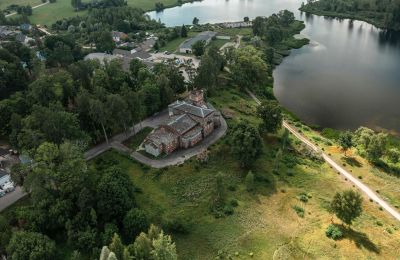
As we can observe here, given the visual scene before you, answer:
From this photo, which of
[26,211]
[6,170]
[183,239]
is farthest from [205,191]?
[6,170]

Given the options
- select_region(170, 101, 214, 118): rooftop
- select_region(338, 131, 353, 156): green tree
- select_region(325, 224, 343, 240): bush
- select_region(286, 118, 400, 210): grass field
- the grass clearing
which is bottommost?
select_region(286, 118, 400, 210): grass field

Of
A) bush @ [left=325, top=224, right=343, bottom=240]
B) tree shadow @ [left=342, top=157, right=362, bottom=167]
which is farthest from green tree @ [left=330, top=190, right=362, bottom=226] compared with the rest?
tree shadow @ [left=342, top=157, right=362, bottom=167]

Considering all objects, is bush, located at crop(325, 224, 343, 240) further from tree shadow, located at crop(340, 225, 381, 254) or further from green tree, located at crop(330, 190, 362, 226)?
green tree, located at crop(330, 190, 362, 226)

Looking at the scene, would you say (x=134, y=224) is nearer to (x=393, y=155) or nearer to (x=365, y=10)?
(x=393, y=155)

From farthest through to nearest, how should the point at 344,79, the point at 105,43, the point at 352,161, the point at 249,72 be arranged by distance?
the point at 105,43 < the point at 344,79 < the point at 249,72 < the point at 352,161

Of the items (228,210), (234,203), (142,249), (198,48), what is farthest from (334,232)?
(198,48)

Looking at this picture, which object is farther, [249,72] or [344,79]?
[344,79]
